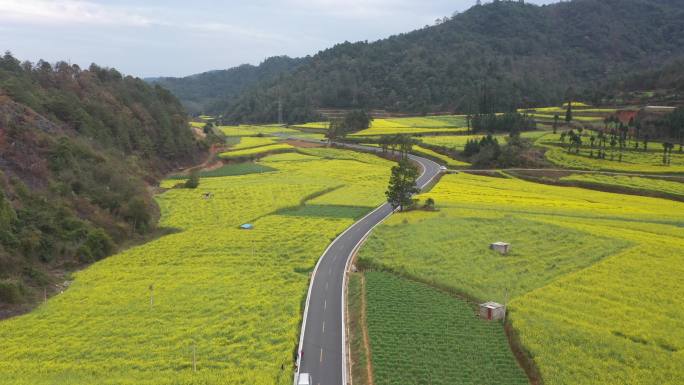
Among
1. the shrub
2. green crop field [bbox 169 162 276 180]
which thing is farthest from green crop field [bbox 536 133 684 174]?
the shrub

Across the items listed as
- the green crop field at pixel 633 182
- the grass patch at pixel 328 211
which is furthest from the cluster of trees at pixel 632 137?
the grass patch at pixel 328 211

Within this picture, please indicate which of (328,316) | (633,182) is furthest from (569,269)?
(633,182)

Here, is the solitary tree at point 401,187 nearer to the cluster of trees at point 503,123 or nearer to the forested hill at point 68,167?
the forested hill at point 68,167

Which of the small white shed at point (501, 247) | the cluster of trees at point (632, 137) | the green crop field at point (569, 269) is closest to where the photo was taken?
the green crop field at point (569, 269)

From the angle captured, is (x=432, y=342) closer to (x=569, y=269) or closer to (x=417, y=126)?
(x=569, y=269)

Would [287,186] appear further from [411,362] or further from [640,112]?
[640,112]

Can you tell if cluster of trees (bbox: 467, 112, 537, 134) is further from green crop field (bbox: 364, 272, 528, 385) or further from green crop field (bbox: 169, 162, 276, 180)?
green crop field (bbox: 364, 272, 528, 385)
